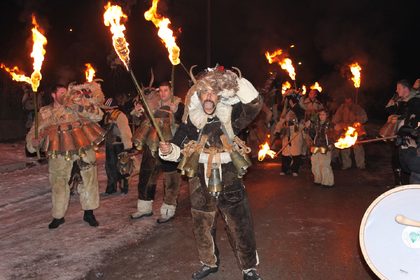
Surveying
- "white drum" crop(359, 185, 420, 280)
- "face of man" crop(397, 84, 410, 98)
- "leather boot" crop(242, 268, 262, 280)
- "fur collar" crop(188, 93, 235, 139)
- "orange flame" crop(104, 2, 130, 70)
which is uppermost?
"orange flame" crop(104, 2, 130, 70)

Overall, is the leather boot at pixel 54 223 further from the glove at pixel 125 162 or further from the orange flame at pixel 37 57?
the orange flame at pixel 37 57

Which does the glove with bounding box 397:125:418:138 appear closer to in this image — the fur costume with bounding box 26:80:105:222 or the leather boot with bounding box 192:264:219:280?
the leather boot with bounding box 192:264:219:280

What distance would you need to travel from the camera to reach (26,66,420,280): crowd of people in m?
4.53

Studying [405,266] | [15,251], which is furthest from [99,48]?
[405,266]

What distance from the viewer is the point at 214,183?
4.44m

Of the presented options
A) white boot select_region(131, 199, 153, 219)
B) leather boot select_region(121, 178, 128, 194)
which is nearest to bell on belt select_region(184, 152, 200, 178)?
white boot select_region(131, 199, 153, 219)

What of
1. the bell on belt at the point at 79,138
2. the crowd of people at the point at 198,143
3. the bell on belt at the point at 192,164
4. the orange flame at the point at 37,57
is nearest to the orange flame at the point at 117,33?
the crowd of people at the point at 198,143

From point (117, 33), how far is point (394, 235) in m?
2.92

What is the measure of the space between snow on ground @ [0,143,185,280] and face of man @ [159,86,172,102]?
1.87m

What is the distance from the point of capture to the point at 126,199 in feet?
27.8

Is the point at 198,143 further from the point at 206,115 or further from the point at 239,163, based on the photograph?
the point at 239,163

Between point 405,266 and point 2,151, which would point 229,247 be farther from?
point 2,151

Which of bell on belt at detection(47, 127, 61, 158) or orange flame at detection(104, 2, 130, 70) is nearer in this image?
orange flame at detection(104, 2, 130, 70)

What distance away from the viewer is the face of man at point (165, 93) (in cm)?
686
